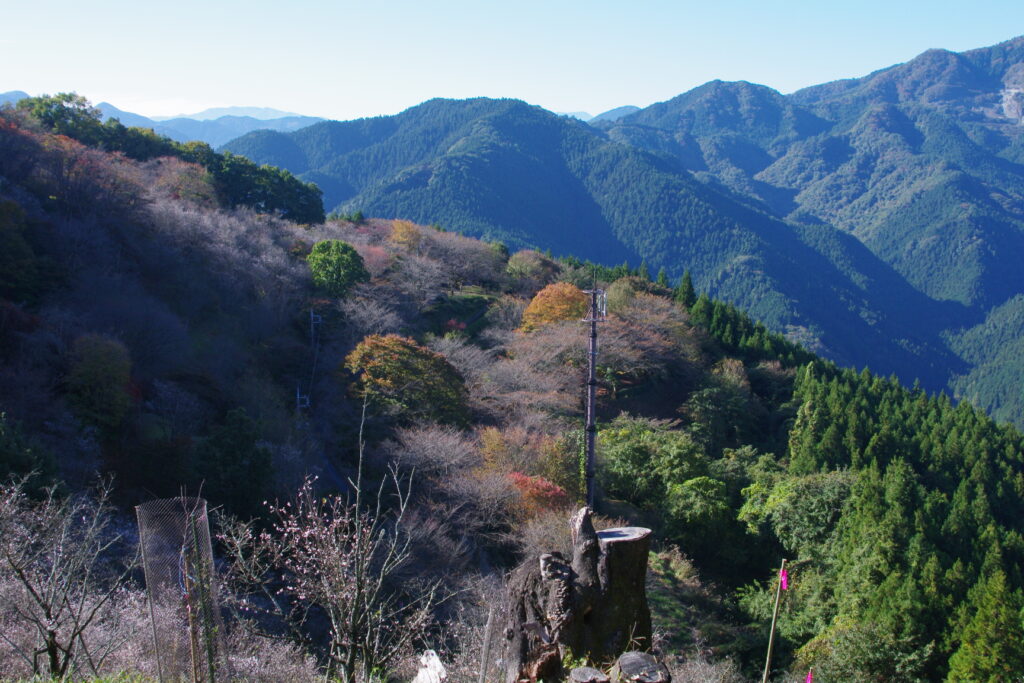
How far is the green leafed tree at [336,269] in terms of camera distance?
979 inches

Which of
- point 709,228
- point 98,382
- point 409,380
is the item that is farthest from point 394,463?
point 709,228

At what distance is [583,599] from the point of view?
488cm

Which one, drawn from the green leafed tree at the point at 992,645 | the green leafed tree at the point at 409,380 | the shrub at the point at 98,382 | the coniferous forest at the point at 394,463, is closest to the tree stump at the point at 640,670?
the coniferous forest at the point at 394,463

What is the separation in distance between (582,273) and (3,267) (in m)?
23.2

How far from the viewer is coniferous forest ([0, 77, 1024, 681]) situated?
8.09 meters

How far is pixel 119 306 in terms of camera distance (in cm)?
1686

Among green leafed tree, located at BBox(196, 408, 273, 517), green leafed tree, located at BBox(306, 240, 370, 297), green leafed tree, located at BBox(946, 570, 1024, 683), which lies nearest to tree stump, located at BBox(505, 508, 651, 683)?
green leafed tree, located at BBox(946, 570, 1024, 683)

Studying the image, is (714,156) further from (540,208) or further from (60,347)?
(60,347)

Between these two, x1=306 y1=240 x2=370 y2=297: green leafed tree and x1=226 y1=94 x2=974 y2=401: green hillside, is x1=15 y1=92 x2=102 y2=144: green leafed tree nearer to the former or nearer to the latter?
x1=306 y1=240 x2=370 y2=297: green leafed tree

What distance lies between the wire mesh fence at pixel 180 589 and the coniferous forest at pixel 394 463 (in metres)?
0.67

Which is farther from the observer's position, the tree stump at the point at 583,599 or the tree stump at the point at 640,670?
the tree stump at the point at 583,599

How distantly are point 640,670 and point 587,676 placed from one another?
291mm

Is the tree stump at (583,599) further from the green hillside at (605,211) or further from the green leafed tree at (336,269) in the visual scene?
the green hillside at (605,211)

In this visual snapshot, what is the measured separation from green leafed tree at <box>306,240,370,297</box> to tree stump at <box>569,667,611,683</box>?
22.0 metres
